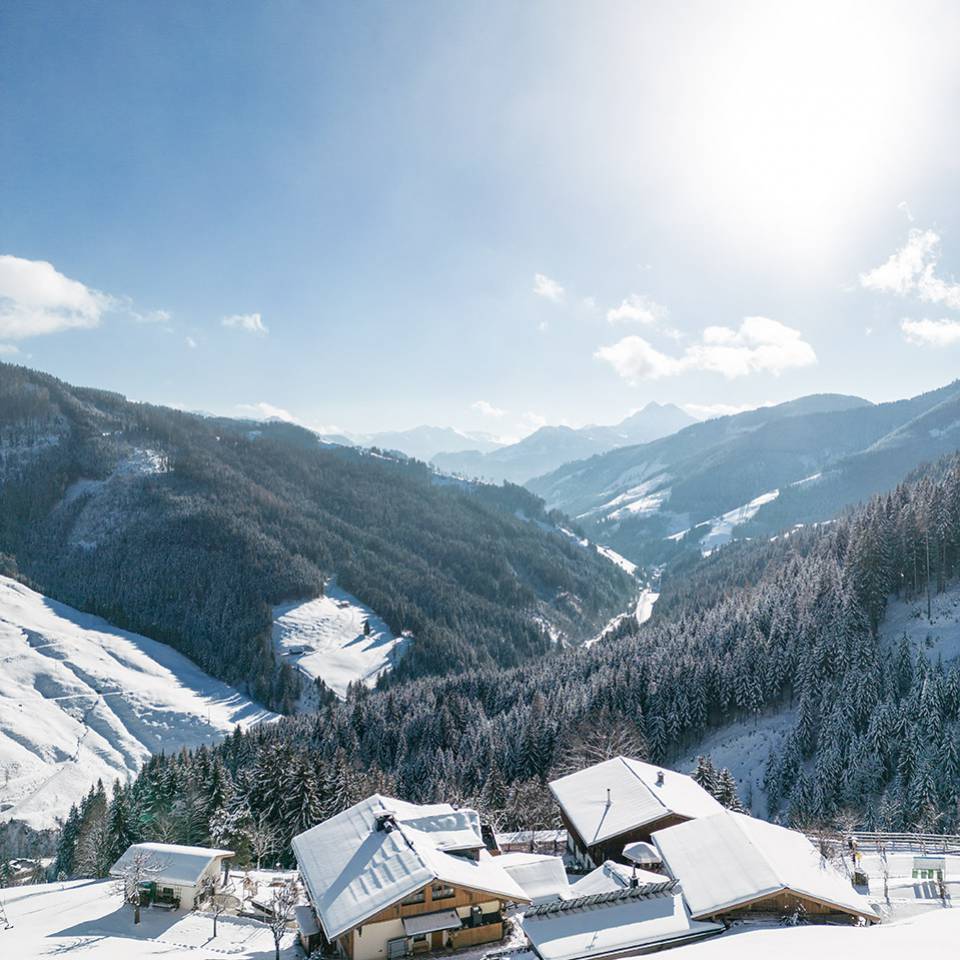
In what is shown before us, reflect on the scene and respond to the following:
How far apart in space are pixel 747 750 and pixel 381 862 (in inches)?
2518

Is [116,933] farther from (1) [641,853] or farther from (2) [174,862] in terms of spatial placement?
(1) [641,853]

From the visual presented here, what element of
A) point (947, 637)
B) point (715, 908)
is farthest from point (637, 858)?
point (947, 637)

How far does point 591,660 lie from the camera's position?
409 feet

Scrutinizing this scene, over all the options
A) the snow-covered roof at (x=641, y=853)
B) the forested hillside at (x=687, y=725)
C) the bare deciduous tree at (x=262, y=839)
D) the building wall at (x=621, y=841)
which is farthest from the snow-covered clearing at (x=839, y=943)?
the bare deciduous tree at (x=262, y=839)

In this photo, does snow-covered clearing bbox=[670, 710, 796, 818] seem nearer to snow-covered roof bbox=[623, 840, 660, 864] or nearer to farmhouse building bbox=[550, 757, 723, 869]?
farmhouse building bbox=[550, 757, 723, 869]

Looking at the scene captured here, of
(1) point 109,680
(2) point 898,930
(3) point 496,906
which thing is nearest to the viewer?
(2) point 898,930

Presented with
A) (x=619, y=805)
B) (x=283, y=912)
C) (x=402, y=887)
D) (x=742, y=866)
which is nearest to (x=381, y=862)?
(x=402, y=887)

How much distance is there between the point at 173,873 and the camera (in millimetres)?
47375

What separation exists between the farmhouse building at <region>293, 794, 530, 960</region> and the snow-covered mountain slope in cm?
10491

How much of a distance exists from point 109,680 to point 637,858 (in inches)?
6269

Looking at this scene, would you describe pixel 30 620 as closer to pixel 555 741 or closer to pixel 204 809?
pixel 204 809

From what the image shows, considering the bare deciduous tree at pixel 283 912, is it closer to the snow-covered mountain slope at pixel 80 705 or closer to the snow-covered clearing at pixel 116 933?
the snow-covered clearing at pixel 116 933

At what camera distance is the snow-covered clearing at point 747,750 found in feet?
240

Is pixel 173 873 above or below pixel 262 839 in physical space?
above
